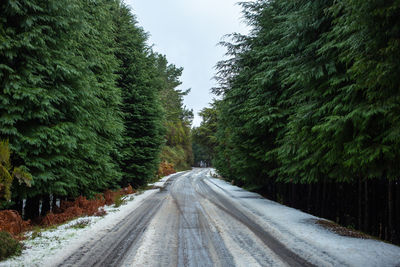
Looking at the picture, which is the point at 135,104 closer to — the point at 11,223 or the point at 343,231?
the point at 11,223

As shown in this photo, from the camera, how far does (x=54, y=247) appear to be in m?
5.37

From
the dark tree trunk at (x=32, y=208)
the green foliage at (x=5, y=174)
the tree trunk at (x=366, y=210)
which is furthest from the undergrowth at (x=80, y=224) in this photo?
the tree trunk at (x=366, y=210)

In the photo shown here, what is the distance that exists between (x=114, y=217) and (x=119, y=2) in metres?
14.6

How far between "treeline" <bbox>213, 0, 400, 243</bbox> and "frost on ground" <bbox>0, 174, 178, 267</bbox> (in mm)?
6047

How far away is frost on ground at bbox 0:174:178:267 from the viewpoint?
15.1ft

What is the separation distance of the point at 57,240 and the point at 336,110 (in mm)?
7088

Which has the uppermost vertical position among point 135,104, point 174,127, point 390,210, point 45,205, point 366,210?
point 174,127

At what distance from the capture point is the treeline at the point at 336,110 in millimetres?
4277

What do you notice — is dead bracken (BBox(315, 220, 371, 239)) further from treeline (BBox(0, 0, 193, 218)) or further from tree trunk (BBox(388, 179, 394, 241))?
treeline (BBox(0, 0, 193, 218))

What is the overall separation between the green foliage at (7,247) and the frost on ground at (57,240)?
0.13 m

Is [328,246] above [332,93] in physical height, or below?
below

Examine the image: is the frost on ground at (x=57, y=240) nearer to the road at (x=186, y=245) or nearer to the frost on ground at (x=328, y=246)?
the road at (x=186, y=245)

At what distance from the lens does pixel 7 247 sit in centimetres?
472

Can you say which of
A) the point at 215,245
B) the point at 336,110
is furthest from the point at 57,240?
the point at 336,110
